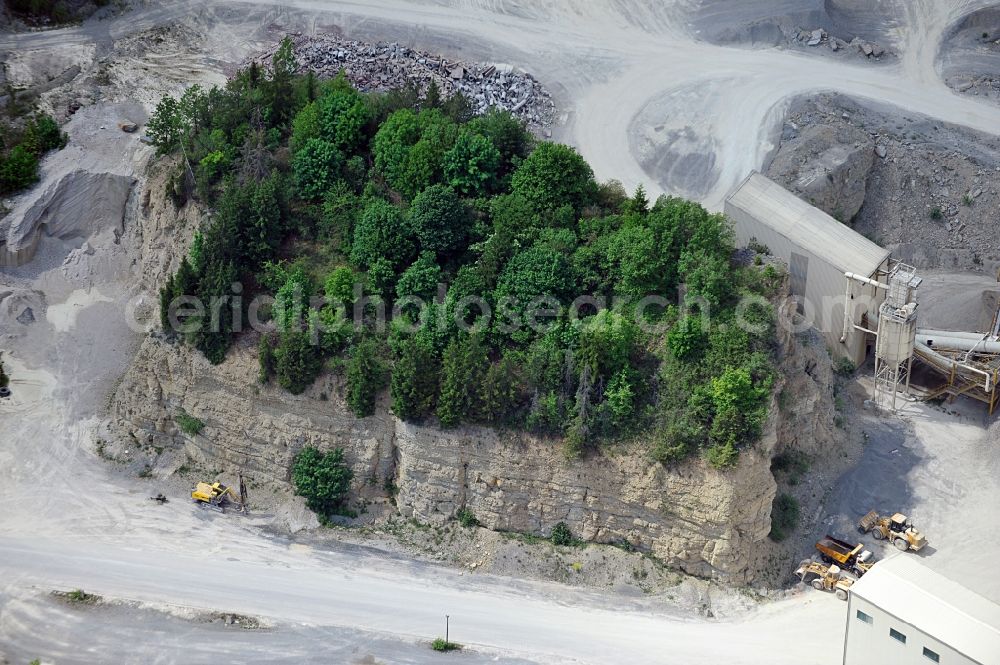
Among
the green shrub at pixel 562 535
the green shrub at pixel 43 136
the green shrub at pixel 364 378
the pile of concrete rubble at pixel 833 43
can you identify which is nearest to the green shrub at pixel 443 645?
the green shrub at pixel 562 535

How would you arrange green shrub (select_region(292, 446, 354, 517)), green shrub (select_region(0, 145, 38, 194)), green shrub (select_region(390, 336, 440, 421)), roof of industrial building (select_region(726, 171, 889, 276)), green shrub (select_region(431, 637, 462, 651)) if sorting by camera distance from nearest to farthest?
green shrub (select_region(431, 637, 462, 651))
green shrub (select_region(390, 336, 440, 421))
green shrub (select_region(292, 446, 354, 517))
roof of industrial building (select_region(726, 171, 889, 276))
green shrub (select_region(0, 145, 38, 194))

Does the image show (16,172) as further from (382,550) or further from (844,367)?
(844,367)

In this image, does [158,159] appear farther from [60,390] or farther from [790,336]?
[790,336]

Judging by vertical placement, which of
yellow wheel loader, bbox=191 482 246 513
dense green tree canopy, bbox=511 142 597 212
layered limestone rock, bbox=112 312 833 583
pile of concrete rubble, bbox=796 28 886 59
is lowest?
Answer: yellow wheel loader, bbox=191 482 246 513

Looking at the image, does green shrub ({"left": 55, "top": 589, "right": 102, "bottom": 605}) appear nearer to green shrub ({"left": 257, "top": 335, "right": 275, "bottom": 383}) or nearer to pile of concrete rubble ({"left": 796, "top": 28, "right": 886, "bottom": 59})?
green shrub ({"left": 257, "top": 335, "right": 275, "bottom": 383})

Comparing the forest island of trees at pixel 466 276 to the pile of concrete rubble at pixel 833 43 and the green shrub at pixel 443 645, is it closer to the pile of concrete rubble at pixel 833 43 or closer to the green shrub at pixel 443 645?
the green shrub at pixel 443 645

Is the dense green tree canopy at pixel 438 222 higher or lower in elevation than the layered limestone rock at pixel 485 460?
higher

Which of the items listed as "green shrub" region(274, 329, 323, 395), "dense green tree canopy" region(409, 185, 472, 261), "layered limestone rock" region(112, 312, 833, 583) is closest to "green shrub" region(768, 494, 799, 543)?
"layered limestone rock" region(112, 312, 833, 583)
